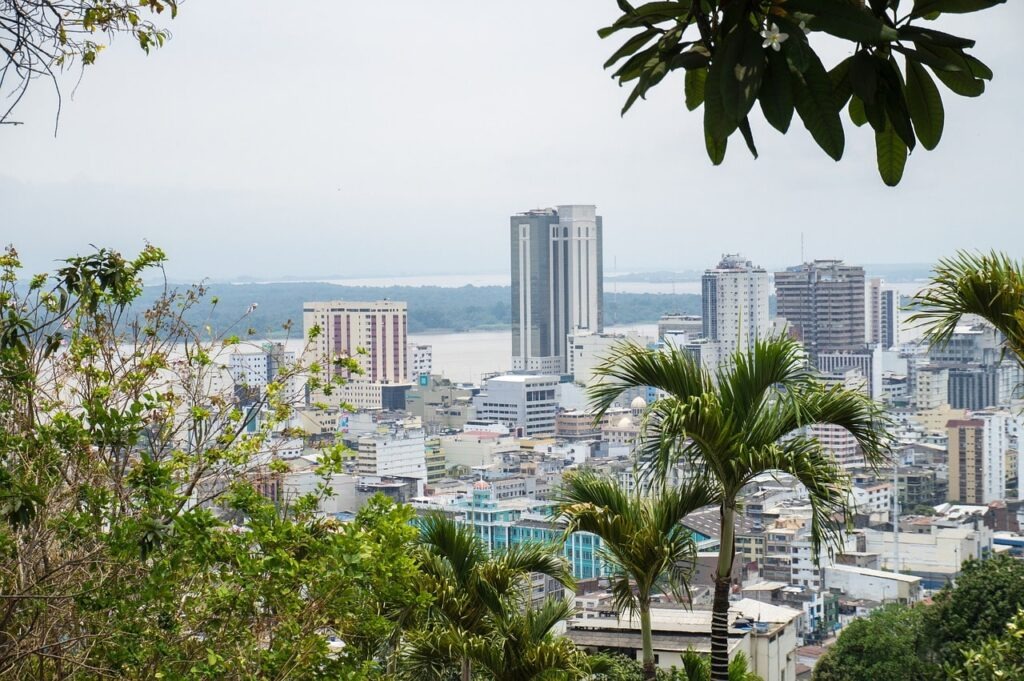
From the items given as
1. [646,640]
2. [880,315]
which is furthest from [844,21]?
[880,315]

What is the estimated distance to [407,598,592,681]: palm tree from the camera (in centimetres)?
244

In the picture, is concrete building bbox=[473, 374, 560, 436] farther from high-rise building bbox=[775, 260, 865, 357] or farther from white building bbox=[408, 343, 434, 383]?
high-rise building bbox=[775, 260, 865, 357]

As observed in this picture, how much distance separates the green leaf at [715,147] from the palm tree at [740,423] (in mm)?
1420

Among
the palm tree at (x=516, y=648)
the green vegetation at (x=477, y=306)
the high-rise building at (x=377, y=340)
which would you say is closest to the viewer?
the palm tree at (x=516, y=648)

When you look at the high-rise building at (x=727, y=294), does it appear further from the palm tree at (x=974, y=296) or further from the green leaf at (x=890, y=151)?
the green leaf at (x=890, y=151)

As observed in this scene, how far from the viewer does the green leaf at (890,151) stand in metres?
0.67

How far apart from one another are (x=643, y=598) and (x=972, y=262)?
847 millimetres

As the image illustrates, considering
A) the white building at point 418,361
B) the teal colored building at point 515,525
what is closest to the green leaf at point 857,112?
the teal colored building at point 515,525

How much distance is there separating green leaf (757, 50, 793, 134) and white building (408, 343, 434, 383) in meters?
56.0

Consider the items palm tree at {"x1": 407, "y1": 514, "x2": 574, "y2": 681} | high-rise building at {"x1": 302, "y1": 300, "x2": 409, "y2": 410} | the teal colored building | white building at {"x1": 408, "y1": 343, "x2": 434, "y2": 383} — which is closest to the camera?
palm tree at {"x1": 407, "y1": 514, "x2": 574, "y2": 681}

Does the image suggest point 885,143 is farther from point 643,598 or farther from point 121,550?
point 643,598

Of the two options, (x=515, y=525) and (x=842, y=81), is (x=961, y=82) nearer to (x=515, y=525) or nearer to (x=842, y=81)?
(x=842, y=81)

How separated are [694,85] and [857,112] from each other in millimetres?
96

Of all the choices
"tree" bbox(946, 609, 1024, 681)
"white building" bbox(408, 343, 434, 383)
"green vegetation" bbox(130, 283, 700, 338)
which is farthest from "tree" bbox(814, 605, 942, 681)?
"green vegetation" bbox(130, 283, 700, 338)
